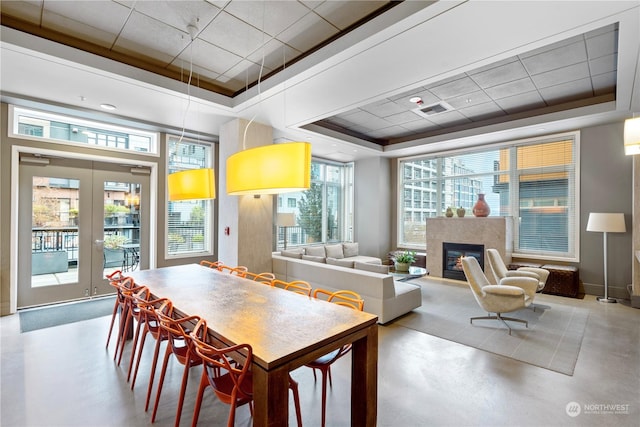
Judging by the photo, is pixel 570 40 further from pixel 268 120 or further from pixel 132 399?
pixel 132 399

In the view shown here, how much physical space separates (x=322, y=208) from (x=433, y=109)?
401 cm

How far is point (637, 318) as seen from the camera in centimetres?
412

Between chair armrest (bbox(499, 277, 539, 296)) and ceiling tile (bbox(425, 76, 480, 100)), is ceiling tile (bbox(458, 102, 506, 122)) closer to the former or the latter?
ceiling tile (bbox(425, 76, 480, 100))

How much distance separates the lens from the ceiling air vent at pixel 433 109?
206 inches

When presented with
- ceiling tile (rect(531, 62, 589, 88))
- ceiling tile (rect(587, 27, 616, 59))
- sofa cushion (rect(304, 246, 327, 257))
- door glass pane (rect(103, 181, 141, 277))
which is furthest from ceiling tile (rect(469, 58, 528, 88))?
door glass pane (rect(103, 181, 141, 277))

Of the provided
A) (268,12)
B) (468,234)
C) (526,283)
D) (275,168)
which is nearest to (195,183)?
(275,168)

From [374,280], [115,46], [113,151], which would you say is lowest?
[374,280]

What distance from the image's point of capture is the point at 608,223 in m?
4.86

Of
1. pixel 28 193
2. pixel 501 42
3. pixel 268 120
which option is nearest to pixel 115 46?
pixel 268 120

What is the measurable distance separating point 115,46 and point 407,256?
17.0 ft

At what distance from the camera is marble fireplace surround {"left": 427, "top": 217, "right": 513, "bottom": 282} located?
602cm

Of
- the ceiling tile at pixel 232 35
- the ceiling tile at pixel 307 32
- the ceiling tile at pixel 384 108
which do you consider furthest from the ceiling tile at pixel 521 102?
the ceiling tile at pixel 232 35

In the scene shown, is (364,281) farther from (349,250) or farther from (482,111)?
(482,111)

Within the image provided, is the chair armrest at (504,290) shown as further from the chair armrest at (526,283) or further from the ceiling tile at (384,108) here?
the ceiling tile at (384,108)
